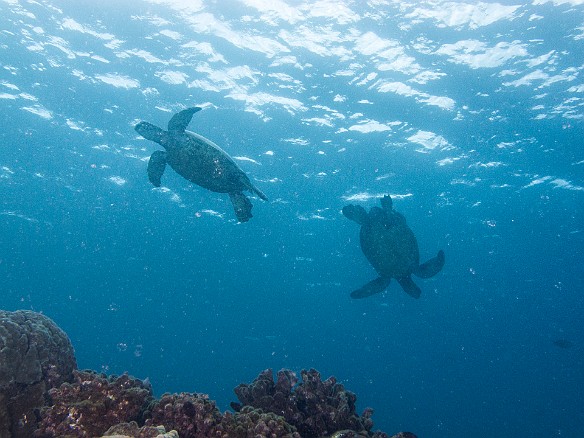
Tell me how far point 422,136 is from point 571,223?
17323mm

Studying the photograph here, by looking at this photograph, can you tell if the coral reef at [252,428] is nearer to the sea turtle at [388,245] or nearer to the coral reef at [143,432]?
the coral reef at [143,432]

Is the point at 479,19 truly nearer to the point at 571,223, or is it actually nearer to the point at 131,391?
the point at 131,391

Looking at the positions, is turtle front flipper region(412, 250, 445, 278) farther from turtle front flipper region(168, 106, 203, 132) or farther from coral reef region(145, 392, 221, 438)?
coral reef region(145, 392, 221, 438)

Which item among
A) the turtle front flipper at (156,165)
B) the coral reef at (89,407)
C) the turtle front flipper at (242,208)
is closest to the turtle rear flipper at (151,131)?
the turtle front flipper at (156,165)

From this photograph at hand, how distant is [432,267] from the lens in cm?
1451

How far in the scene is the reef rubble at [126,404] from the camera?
175 inches

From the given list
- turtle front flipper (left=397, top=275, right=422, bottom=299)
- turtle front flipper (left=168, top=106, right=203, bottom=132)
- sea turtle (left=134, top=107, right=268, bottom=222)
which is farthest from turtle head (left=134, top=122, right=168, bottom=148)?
turtle front flipper (left=397, top=275, right=422, bottom=299)

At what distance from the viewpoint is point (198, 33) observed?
51.6ft

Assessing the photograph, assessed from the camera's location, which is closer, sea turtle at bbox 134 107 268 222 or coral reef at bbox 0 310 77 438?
coral reef at bbox 0 310 77 438

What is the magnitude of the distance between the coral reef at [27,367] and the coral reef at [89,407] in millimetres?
839

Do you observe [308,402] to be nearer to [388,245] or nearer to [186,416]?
[186,416]

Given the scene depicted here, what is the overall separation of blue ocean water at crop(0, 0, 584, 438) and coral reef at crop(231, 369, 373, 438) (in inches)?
529

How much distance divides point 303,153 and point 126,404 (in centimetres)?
1951

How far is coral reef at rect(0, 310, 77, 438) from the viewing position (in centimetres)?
518
